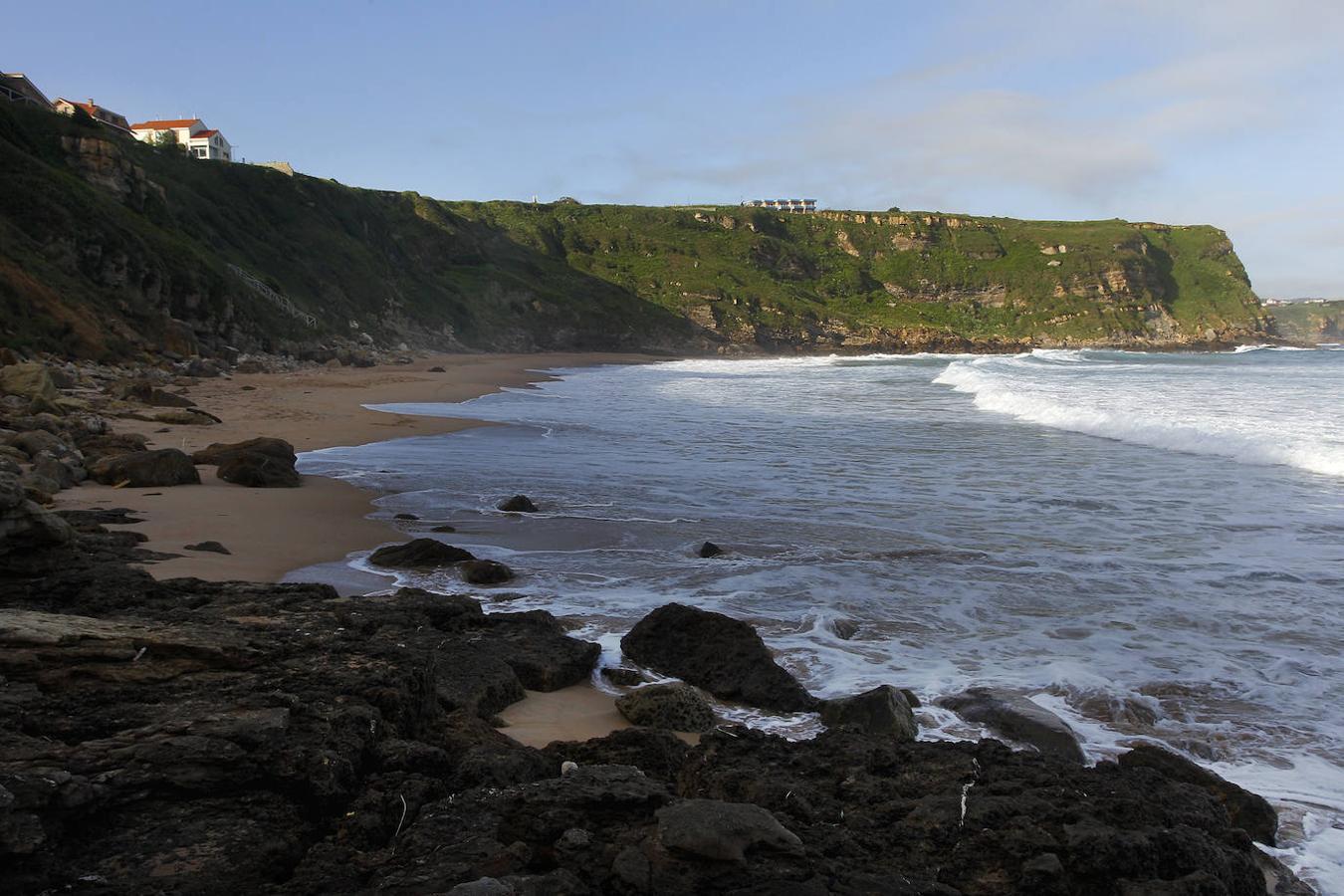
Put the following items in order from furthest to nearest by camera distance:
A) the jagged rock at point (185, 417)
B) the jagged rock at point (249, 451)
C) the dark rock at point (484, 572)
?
1. the jagged rock at point (185, 417)
2. the jagged rock at point (249, 451)
3. the dark rock at point (484, 572)

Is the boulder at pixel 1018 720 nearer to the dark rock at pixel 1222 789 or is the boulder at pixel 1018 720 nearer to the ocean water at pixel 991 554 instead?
the ocean water at pixel 991 554

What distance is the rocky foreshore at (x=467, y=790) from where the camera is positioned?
2.66m

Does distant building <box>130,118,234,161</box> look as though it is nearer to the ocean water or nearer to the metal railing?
the metal railing

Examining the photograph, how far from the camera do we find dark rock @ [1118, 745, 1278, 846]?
12.4 ft

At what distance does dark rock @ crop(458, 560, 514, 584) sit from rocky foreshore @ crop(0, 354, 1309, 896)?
2.49m

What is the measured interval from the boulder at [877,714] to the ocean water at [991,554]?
15 cm

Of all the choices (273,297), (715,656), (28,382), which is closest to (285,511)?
(715,656)

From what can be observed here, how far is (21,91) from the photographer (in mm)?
39781

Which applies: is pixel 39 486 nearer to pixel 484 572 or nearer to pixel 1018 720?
pixel 484 572

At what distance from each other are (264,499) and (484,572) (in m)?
4.07

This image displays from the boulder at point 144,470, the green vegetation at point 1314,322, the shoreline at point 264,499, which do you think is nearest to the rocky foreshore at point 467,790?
the shoreline at point 264,499

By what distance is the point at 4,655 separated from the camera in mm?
3344

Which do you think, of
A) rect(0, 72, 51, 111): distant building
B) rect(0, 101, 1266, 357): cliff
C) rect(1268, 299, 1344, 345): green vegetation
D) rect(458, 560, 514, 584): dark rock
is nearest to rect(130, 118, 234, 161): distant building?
rect(0, 101, 1266, 357): cliff

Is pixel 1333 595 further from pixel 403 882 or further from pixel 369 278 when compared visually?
pixel 369 278
